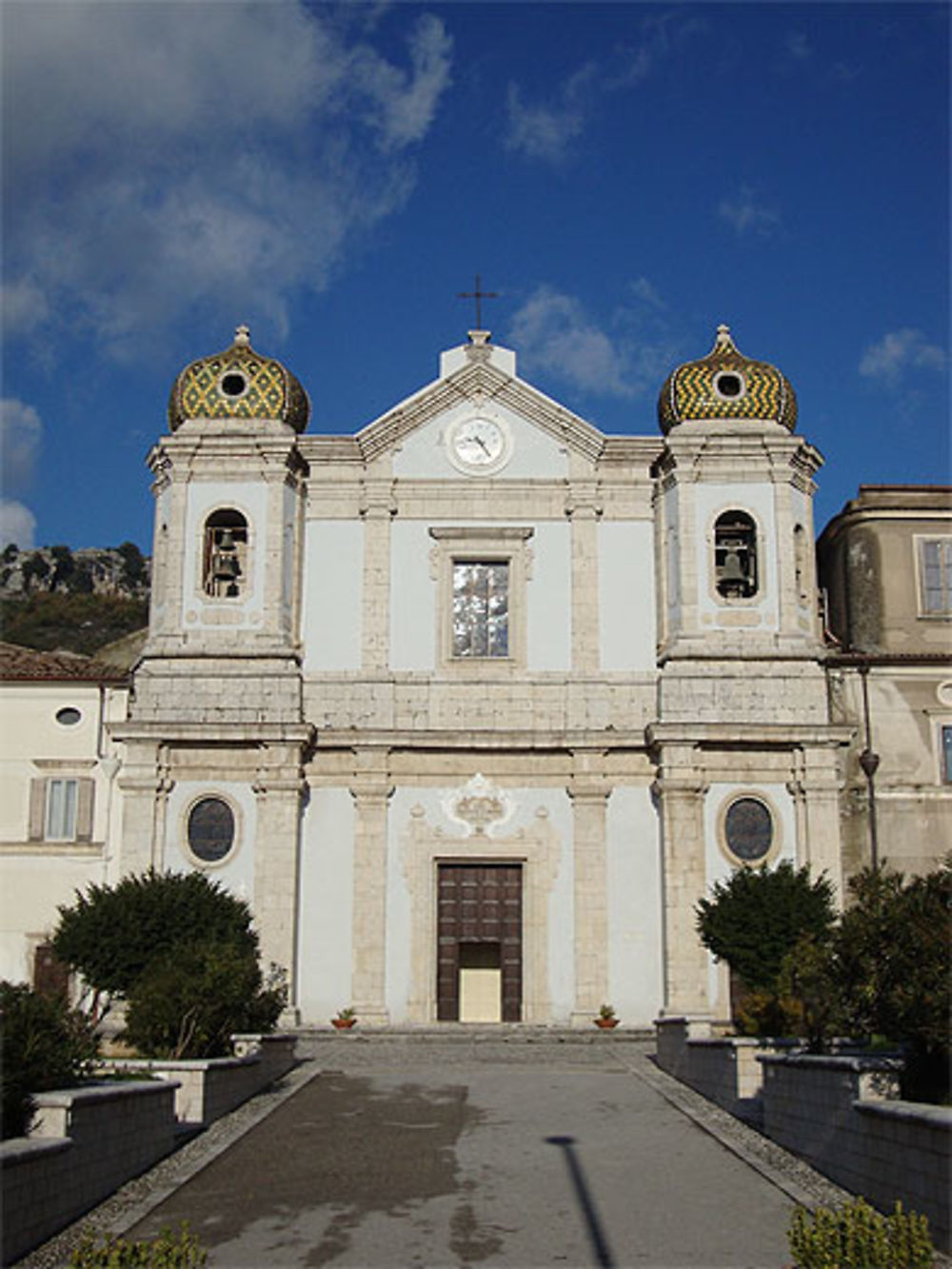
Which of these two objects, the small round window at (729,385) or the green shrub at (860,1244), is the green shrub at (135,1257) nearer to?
the green shrub at (860,1244)

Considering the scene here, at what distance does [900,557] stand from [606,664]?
779 centimetres

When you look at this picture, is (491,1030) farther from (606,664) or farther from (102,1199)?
(102,1199)

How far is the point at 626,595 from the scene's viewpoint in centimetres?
3017

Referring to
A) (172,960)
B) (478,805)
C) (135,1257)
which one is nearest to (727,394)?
(478,805)

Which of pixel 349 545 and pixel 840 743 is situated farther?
pixel 349 545

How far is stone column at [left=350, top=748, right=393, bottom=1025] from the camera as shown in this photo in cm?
2786

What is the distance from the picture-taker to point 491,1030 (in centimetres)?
2662

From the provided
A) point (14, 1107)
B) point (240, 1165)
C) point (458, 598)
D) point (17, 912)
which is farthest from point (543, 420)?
point (14, 1107)

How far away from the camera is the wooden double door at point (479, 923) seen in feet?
93.0

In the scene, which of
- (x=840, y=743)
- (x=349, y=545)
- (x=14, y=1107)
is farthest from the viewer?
(x=349, y=545)

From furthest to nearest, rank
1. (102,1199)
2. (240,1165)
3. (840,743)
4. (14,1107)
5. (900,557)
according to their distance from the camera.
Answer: (900,557), (840,743), (240,1165), (102,1199), (14,1107)

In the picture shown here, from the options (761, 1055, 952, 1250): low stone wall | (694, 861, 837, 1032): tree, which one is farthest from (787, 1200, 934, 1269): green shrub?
(694, 861, 837, 1032): tree

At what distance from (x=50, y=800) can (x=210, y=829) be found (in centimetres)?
→ 498

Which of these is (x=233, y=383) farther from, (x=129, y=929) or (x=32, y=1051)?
(x=32, y=1051)
